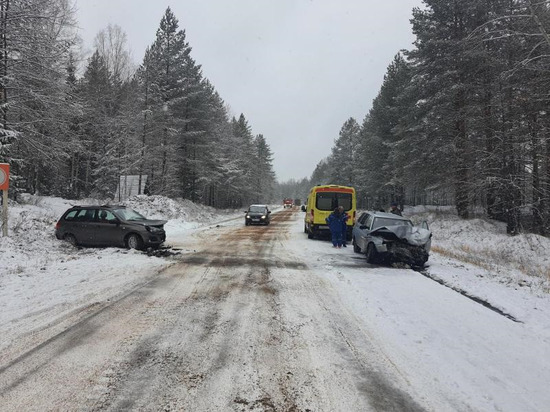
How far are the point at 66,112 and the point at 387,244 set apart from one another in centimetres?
1526

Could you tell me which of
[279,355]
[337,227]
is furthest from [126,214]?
[279,355]

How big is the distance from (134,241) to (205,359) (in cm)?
927

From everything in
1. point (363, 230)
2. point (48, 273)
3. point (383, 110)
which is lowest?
point (48, 273)

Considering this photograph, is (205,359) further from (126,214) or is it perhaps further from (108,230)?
(126,214)

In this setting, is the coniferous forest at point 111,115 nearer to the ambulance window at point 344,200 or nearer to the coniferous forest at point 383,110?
the coniferous forest at point 383,110

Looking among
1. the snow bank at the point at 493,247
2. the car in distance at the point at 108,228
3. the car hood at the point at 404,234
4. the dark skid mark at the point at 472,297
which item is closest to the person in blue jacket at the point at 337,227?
the snow bank at the point at 493,247

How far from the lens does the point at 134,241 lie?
40.5ft

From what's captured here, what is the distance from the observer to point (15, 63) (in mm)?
14148

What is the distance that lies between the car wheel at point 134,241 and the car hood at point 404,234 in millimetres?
7922

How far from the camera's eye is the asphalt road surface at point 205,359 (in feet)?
10.6

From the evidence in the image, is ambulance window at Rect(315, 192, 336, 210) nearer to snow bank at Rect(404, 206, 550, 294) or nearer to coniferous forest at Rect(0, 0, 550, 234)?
snow bank at Rect(404, 206, 550, 294)

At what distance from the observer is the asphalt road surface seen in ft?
10.6

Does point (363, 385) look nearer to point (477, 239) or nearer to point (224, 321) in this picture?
point (224, 321)

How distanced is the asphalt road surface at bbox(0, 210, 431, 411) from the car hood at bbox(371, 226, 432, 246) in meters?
4.49
